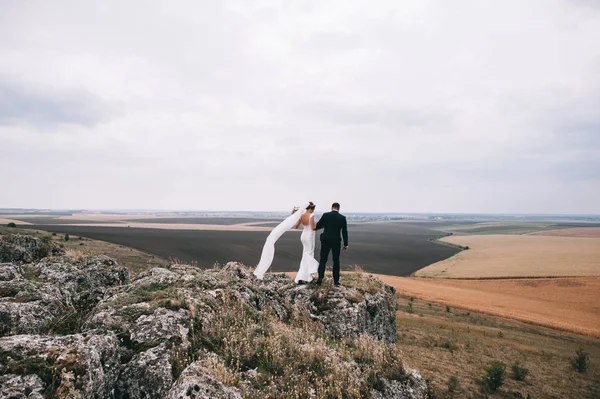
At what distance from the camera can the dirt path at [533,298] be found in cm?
3247

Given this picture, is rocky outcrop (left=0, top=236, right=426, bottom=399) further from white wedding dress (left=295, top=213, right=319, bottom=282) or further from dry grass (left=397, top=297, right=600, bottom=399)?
dry grass (left=397, top=297, right=600, bottom=399)

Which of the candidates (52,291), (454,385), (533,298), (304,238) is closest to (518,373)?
(454,385)

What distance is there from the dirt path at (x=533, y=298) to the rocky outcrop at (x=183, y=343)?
1176 inches

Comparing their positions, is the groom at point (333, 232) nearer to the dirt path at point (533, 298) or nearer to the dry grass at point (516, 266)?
the dirt path at point (533, 298)

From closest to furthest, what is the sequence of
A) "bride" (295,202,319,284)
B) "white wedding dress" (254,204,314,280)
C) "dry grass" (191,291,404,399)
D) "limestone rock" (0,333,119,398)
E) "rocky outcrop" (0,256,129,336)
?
1. "limestone rock" (0,333,119,398)
2. "dry grass" (191,291,404,399)
3. "rocky outcrop" (0,256,129,336)
4. "white wedding dress" (254,204,314,280)
5. "bride" (295,202,319,284)

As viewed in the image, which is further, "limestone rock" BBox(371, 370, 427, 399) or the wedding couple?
the wedding couple

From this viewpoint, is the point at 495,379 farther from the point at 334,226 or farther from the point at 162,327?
the point at 162,327

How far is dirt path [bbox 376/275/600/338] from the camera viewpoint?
32469 millimetres

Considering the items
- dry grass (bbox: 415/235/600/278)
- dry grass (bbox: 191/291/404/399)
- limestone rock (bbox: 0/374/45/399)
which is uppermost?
limestone rock (bbox: 0/374/45/399)

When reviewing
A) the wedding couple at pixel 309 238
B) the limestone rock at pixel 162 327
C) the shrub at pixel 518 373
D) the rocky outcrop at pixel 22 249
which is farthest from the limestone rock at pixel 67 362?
the shrub at pixel 518 373

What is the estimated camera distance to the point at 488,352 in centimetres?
1889

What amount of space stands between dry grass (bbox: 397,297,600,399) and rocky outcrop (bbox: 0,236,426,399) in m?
6.09

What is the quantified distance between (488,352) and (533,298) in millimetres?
33077

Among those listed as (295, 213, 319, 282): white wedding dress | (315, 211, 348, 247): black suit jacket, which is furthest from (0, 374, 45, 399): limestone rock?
(295, 213, 319, 282): white wedding dress
